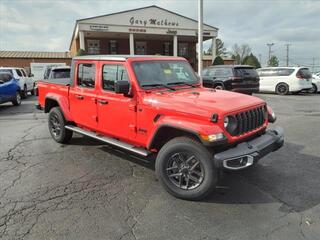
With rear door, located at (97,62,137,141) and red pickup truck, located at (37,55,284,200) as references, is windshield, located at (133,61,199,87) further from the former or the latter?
rear door, located at (97,62,137,141)

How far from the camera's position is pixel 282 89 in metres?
17.8

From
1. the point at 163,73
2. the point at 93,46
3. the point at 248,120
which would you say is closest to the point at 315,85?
the point at 163,73

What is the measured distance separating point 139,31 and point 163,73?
89.6 ft

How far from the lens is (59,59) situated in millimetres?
32656

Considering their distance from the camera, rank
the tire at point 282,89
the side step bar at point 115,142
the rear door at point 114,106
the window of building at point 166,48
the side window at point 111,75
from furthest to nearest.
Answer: the window of building at point 166,48
the tire at point 282,89
the side window at point 111,75
the rear door at point 114,106
the side step bar at point 115,142

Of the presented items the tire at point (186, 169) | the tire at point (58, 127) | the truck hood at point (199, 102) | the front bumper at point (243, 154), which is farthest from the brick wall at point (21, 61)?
the front bumper at point (243, 154)

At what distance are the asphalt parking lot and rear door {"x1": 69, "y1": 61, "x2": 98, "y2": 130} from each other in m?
0.72

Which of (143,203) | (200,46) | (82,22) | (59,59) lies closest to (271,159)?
(143,203)

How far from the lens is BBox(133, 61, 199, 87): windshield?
16.1ft

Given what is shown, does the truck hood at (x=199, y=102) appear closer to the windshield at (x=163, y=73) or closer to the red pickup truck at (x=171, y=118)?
the red pickup truck at (x=171, y=118)

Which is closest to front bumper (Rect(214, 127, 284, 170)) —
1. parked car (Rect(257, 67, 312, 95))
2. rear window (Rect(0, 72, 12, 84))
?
rear window (Rect(0, 72, 12, 84))

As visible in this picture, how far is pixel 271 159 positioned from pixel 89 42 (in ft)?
106

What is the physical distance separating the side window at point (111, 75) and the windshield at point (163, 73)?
0.80 ft

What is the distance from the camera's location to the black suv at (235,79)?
1420cm
